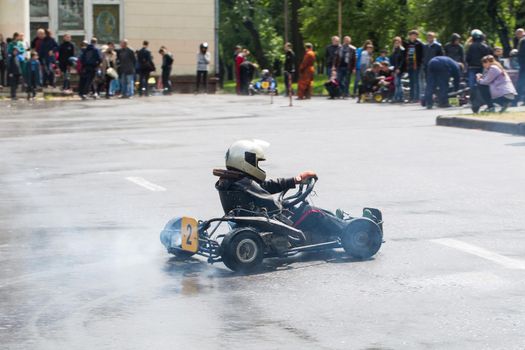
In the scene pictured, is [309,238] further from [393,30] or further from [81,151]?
[393,30]

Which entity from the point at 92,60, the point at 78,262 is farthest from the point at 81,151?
the point at 92,60

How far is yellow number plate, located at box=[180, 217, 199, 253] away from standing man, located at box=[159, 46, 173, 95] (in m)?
33.8

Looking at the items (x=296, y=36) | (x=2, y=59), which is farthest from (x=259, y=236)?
(x=296, y=36)

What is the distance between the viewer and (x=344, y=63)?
39.2m

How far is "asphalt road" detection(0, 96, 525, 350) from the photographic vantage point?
7.56 metres

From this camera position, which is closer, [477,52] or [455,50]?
[477,52]

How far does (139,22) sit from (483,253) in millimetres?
38116

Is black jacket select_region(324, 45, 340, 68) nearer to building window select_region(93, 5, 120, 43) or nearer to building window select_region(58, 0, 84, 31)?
building window select_region(93, 5, 120, 43)

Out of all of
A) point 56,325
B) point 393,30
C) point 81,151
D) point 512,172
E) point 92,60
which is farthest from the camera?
point 393,30

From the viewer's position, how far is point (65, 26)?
46.8 metres

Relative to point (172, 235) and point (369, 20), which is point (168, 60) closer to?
point (369, 20)

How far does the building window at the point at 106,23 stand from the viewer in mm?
47156

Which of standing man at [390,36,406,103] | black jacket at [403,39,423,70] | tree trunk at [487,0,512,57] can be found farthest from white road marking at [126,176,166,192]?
tree trunk at [487,0,512,57]

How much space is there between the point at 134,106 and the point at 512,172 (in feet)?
64.5
